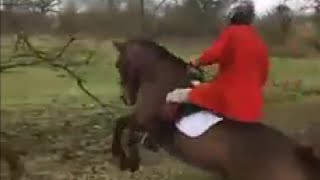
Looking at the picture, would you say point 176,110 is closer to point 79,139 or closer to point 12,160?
point 12,160

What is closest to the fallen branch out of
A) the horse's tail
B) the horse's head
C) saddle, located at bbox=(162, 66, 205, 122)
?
the horse's head

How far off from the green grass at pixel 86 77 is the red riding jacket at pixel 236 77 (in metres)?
1.36

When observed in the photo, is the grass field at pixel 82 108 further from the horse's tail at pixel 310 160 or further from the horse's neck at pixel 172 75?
the horse's tail at pixel 310 160

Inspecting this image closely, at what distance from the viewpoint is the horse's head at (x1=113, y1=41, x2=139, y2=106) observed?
11.6 feet

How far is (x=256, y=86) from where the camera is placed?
304 centimetres

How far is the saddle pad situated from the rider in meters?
0.04

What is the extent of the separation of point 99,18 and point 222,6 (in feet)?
2.59

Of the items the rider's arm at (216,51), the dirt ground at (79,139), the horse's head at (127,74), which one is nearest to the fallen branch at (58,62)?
the dirt ground at (79,139)

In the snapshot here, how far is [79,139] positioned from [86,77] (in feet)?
2.01

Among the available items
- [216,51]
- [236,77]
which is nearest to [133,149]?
[236,77]

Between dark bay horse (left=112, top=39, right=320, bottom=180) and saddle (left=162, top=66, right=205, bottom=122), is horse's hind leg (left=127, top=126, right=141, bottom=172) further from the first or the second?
saddle (left=162, top=66, right=205, bottom=122)

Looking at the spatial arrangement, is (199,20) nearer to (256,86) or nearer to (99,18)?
(99,18)

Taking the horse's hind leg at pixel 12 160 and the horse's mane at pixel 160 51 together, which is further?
the horse's hind leg at pixel 12 160

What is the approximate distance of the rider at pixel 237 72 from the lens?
291cm
